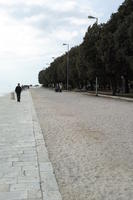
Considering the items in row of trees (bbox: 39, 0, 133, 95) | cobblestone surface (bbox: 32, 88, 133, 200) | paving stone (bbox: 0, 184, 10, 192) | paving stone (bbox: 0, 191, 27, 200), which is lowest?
cobblestone surface (bbox: 32, 88, 133, 200)

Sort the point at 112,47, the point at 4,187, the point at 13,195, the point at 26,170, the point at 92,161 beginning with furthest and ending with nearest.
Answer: the point at 112,47 < the point at 92,161 < the point at 26,170 < the point at 4,187 < the point at 13,195

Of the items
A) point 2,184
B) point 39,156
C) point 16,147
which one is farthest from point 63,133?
point 2,184

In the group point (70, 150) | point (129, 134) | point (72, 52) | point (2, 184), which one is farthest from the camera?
point (72, 52)

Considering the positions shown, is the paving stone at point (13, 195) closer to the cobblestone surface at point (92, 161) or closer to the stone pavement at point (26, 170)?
the stone pavement at point (26, 170)

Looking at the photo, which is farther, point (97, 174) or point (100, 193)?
point (97, 174)

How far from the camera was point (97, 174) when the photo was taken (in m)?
7.68

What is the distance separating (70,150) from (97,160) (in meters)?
1.57

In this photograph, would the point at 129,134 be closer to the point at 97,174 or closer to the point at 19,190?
the point at 97,174

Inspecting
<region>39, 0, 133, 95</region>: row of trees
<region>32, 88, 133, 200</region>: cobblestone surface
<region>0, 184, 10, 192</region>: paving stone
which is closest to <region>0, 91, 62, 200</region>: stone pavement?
<region>0, 184, 10, 192</region>: paving stone

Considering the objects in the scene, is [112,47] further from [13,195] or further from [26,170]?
[13,195]

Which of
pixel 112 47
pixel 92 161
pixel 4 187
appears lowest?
pixel 92 161

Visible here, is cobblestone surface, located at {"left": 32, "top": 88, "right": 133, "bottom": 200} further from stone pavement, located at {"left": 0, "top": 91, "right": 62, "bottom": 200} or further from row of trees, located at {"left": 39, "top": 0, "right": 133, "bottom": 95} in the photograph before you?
row of trees, located at {"left": 39, "top": 0, "right": 133, "bottom": 95}

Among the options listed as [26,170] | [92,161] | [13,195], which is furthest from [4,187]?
[92,161]

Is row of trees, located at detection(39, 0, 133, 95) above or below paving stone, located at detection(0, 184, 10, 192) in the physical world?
above
